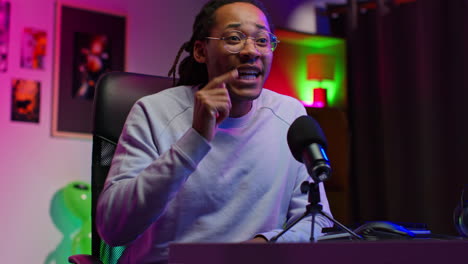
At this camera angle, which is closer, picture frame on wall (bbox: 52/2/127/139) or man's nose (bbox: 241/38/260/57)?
man's nose (bbox: 241/38/260/57)

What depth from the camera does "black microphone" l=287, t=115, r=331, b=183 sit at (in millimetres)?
961

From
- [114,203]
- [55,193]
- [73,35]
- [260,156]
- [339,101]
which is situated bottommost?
[55,193]

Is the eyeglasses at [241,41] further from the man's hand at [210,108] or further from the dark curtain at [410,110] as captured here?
the dark curtain at [410,110]

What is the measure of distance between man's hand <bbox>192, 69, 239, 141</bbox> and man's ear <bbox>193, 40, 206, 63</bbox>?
353 mm

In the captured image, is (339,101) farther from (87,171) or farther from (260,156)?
(260,156)

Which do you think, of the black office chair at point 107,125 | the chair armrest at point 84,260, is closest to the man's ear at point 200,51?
the black office chair at point 107,125

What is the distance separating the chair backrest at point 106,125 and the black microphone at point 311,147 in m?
0.75

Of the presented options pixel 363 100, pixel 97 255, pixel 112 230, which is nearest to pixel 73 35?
pixel 363 100

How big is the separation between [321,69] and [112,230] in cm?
353

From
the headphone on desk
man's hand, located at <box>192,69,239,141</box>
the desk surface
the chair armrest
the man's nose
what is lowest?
the chair armrest

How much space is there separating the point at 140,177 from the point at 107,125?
452mm

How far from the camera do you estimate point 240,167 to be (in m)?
1.48

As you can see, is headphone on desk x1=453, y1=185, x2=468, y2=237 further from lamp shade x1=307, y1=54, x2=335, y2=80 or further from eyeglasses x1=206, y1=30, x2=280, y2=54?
lamp shade x1=307, y1=54, x2=335, y2=80

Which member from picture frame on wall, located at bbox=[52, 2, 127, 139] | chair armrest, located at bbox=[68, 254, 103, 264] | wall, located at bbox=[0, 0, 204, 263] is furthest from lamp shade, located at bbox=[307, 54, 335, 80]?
chair armrest, located at bbox=[68, 254, 103, 264]
